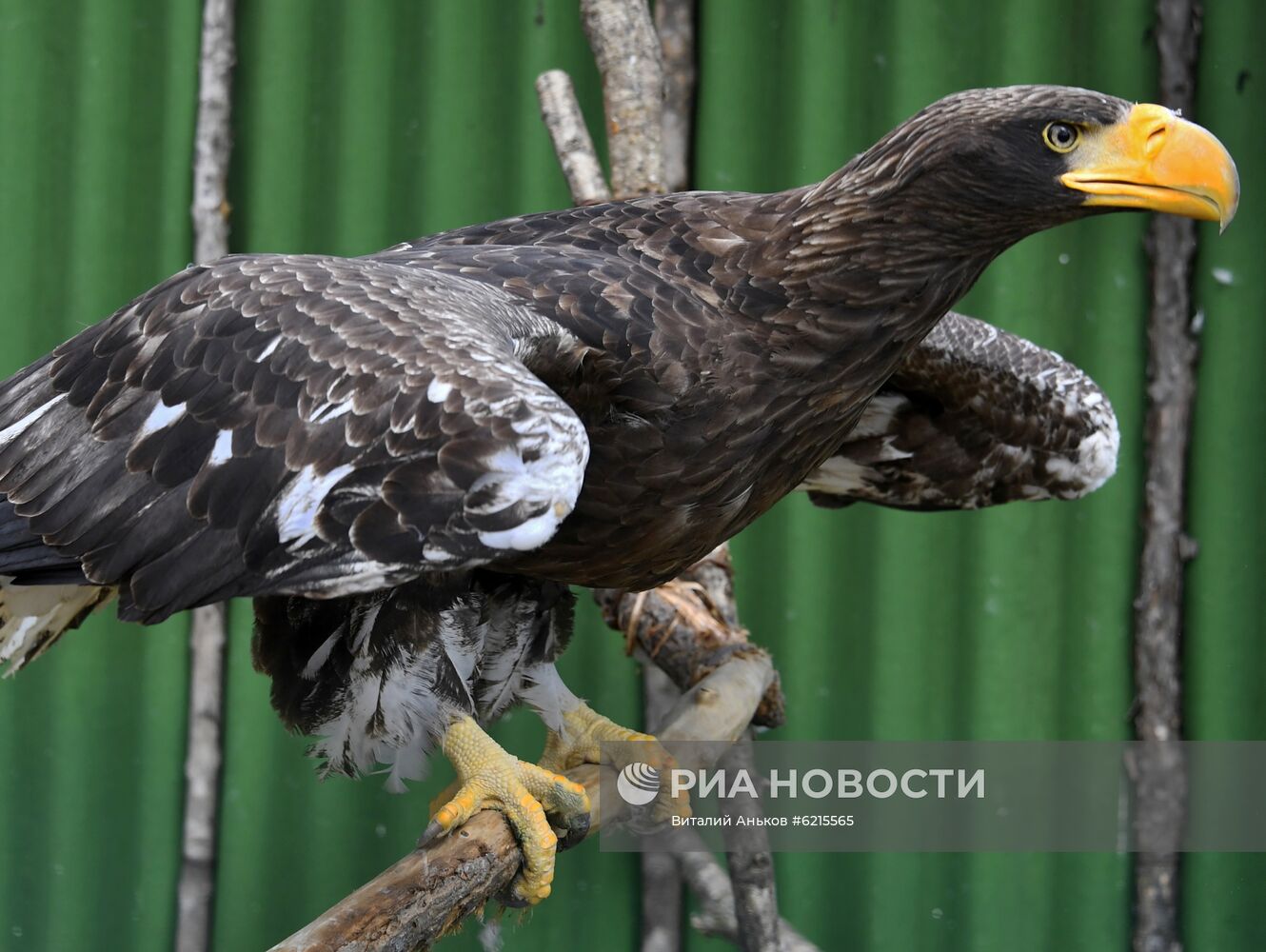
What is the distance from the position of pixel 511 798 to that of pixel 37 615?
3.49ft

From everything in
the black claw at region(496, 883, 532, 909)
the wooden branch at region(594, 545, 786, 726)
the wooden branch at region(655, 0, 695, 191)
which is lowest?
the black claw at region(496, 883, 532, 909)

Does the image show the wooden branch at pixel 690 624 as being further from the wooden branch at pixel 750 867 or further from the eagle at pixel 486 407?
the eagle at pixel 486 407

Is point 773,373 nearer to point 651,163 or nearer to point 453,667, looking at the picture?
point 453,667

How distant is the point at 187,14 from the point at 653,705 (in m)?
2.20

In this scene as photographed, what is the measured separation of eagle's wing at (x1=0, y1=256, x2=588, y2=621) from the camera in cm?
188

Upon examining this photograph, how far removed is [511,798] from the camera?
2348 mm

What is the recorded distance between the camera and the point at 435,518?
6.18 feet

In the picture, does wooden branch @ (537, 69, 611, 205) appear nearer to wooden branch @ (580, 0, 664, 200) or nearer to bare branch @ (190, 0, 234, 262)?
wooden branch @ (580, 0, 664, 200)

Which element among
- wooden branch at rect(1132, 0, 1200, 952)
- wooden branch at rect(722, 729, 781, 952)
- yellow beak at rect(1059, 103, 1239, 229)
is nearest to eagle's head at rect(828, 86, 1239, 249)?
yellow beak at rect(1059, 103, 1239, 229)

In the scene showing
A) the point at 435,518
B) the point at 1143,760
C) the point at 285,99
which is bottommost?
the point at 1143,760

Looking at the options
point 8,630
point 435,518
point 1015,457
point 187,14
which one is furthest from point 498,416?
point 187,14

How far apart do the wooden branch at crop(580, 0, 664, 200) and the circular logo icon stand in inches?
50.7

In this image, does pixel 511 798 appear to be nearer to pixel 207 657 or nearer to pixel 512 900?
pixel 512 900

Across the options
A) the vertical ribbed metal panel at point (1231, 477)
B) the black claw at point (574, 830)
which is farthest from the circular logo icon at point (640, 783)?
the vertical ribbed metal panel at point (1231, 477)
